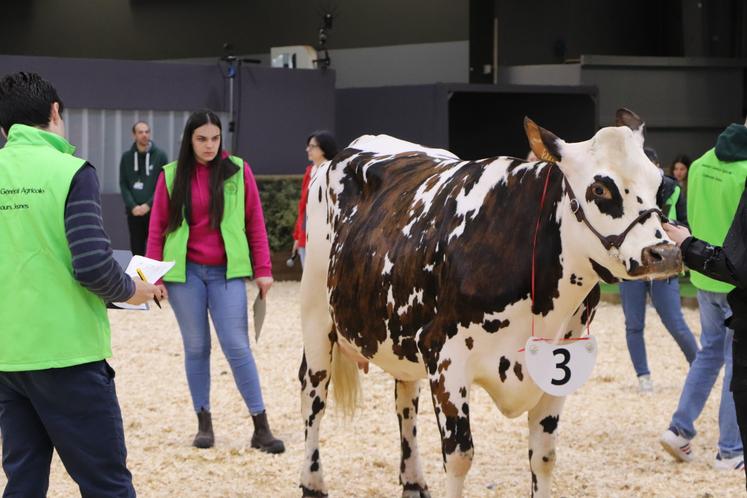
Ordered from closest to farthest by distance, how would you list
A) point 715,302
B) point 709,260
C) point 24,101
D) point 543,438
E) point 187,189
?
point 24,101 < point 709,260 < point 543,438 < point 715,302 < point 187,189

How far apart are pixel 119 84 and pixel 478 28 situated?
20.7 feet

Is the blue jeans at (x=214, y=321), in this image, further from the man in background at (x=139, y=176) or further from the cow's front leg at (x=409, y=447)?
the man in background at (x=139, y=176)

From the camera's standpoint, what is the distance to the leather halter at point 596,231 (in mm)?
3766

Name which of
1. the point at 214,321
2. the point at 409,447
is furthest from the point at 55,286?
the point at 214,321

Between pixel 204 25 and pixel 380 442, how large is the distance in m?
16.9

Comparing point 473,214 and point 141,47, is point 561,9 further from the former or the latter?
point 473,214

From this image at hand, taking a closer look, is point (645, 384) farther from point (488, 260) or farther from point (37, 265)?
point (37, 265)

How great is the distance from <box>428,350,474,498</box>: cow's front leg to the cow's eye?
0.81 meters

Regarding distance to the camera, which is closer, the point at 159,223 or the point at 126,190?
the point at 159,223

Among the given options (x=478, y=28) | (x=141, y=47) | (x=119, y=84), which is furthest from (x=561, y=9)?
(x=141, y=47)

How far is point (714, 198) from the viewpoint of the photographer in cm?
580

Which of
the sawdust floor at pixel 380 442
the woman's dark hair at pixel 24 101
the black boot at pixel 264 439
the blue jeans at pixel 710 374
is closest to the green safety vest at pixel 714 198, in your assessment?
the blue jeans at pixel 710 374

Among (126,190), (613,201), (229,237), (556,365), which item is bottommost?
(556,365)

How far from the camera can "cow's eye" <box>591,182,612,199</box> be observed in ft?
12.6
